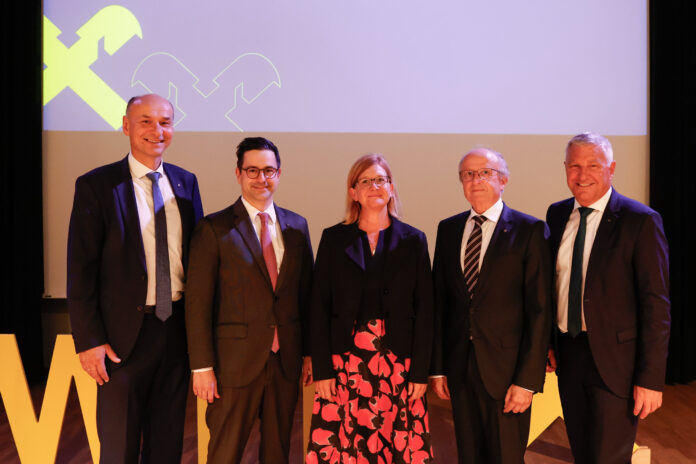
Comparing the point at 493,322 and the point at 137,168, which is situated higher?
the point at 137,168

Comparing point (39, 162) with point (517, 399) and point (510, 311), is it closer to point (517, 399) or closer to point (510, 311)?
point (510, 311)

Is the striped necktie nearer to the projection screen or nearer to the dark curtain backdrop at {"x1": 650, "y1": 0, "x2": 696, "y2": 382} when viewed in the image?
the projection screen

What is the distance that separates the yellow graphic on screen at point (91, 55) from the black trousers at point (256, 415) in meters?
2.76

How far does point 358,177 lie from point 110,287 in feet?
3.61

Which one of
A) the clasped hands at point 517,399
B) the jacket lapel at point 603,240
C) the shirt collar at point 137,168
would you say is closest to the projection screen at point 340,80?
the shirt collar at point 137,168

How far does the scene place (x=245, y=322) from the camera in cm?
199

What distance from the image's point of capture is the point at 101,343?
6.46ft

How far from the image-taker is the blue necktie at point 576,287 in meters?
1.95

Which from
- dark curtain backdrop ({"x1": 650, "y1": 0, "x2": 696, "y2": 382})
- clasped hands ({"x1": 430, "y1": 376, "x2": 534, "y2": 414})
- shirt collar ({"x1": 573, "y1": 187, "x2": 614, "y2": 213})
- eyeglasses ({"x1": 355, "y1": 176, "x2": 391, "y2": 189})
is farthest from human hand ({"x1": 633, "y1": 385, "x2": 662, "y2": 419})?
dark curtain backdrop ({"x1": 650, "y1": 0, "x2": 696, "y2": 382})

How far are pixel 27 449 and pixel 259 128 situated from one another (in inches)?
99.1

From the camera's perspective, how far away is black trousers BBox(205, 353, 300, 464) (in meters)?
1.99

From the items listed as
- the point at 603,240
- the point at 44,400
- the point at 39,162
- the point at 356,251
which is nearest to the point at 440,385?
the point at 356,251

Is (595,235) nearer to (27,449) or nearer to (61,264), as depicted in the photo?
(27,449)

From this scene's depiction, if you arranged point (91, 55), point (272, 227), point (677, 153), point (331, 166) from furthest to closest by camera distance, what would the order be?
point (677, 153), point (331, 166), point (91, 55), point (272, 227)
